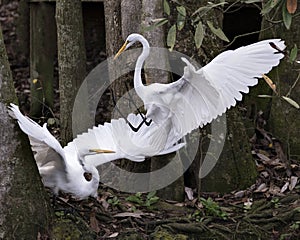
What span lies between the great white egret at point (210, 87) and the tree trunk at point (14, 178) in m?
0.89

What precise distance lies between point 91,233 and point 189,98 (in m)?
1.18

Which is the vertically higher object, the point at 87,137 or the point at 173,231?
the point at 87,137

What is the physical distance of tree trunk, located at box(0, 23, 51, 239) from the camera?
14.8ft

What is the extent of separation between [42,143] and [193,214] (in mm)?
1381

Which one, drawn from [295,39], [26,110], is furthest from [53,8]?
[295,39]

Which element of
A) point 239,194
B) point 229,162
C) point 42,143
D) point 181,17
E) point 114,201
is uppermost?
point 181,17

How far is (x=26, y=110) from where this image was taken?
895 cm

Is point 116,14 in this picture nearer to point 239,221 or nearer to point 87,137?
point 87,137

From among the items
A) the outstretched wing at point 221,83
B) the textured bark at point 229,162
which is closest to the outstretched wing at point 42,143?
the outstretched wing at point 221,83

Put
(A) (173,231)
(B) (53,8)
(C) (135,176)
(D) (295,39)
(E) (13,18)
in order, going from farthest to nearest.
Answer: (E) (13,18) → (B) (53,8) → (D) (295,39) → (C) (135,176) → (A) (173,231)

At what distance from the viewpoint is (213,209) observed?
219 inches

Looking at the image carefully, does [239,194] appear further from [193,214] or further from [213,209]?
[193,214]

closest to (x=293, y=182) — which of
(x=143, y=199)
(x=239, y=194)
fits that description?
(x=239, y=194)

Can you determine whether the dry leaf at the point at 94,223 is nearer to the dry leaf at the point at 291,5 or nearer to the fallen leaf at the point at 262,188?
the fallen leaf at the point at 262,188
